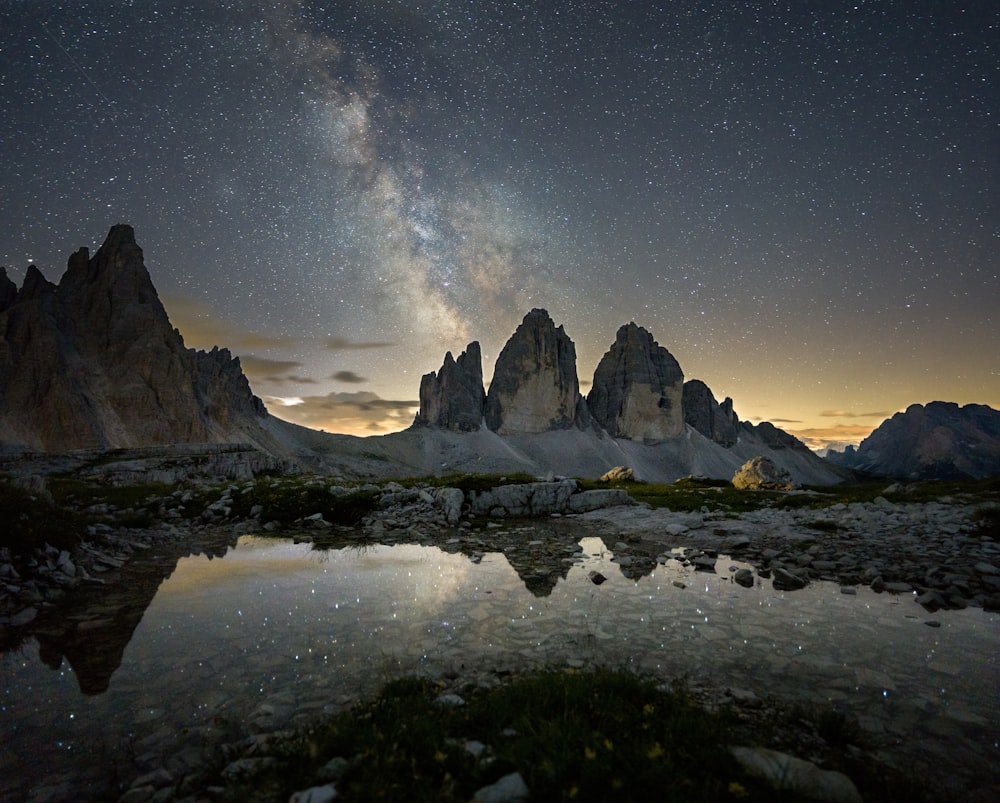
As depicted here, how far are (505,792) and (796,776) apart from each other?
2577 millimetres

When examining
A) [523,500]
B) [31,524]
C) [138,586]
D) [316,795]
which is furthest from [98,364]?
[316,795]

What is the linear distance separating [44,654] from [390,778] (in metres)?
7.50

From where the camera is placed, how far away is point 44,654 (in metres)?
7.52

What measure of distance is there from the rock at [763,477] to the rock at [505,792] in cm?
5434

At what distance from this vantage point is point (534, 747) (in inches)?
170

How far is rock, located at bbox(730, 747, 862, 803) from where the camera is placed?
382 centimetres

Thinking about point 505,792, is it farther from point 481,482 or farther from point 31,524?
point 481,482

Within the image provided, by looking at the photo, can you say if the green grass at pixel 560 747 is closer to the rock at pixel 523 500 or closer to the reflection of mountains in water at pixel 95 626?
the reflection of mountains in water at pixel 95 626

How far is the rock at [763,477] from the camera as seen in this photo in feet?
166

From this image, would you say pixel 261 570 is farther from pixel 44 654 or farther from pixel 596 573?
pixel 596 573

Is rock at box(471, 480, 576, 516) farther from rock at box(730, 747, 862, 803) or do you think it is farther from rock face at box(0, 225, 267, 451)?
rock face at box(0, 225, 267, 451)

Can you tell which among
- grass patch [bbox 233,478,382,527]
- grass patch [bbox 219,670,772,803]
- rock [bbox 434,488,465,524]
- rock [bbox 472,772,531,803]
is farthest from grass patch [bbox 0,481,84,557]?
rock [bbox 434,488,465,524]

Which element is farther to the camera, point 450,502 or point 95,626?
point 450,502

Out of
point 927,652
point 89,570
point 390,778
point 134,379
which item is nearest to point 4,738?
point 390,778
